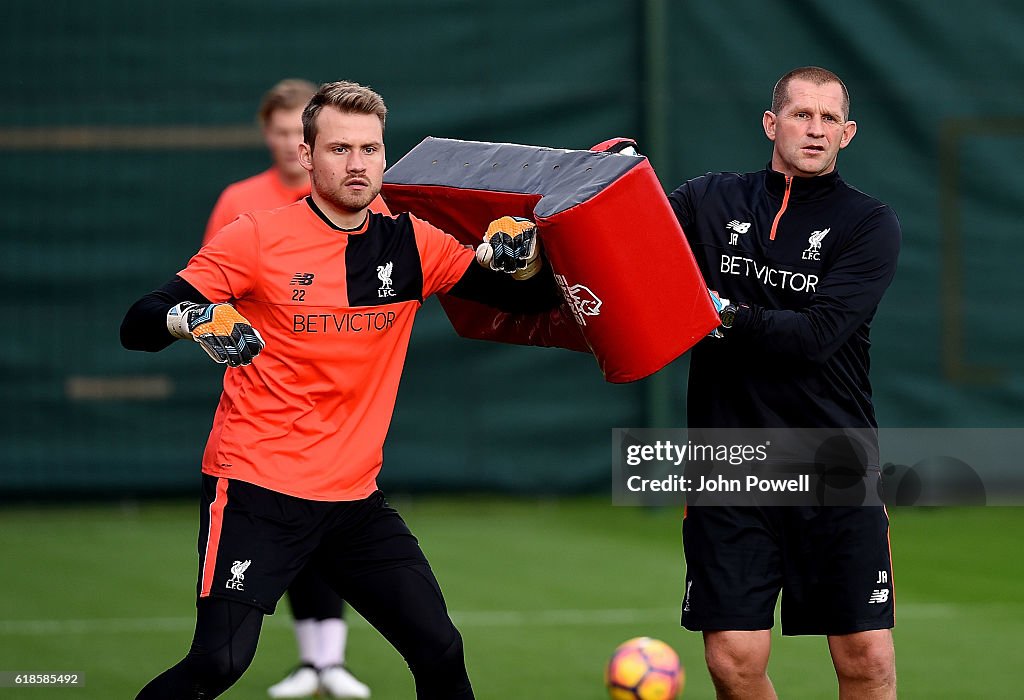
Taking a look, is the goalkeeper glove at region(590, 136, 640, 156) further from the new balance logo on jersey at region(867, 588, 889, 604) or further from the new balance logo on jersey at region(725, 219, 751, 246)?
the new balance logo on jersey at region(867, 588, 889, 604)

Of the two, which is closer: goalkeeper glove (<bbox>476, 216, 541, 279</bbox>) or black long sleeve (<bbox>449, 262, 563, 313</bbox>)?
goalkeeper glove (<bbox>476, 216, 541, 279</bbox>)

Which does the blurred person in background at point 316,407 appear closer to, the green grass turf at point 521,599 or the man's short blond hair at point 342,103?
the man's short blond hair at point 342,103

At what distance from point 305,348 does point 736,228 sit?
1.42 metres

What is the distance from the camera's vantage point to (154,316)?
14.0 ft

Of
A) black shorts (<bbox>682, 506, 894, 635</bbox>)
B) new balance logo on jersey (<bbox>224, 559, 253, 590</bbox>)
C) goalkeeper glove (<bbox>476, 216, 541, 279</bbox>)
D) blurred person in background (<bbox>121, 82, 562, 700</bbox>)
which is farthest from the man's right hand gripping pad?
new balance logo on jersey (<bbox>224, 559, 253, 590</bbox>)

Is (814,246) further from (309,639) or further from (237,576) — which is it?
(309,639)

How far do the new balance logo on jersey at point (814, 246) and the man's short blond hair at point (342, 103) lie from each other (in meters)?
1.37

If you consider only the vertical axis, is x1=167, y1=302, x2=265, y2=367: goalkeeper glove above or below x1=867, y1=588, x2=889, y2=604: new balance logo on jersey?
above

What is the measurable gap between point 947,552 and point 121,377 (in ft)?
17.6

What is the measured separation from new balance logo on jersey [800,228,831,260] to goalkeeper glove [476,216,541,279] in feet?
2.79

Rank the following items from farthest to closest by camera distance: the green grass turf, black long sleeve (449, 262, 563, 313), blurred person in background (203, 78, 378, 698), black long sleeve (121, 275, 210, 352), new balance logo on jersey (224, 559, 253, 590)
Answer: the green grass turf
blurred person in background (203, 78, 378, 698)
black long sleeve (449, 262, 563, 313)
new balance logo on jersey (224, 559, 253, 590)
black long sleeve (121, 275, 210, 352)

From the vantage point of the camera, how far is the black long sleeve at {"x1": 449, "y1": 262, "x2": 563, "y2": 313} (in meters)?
4.83

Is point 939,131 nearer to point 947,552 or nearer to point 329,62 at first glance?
point 947,552

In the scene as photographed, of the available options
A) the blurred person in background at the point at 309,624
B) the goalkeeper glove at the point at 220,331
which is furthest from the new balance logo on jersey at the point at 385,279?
the blurred person in background at the point at 309,624
